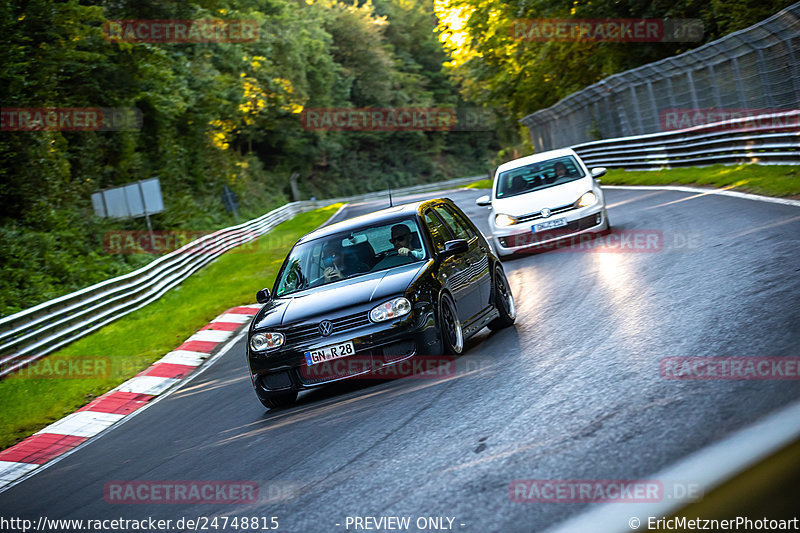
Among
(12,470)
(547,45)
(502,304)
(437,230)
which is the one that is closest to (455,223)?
(437,230)

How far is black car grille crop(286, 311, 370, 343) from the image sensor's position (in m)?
7.31

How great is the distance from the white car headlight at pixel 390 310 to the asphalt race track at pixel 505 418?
1.90ft

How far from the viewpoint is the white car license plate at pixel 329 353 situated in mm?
7234

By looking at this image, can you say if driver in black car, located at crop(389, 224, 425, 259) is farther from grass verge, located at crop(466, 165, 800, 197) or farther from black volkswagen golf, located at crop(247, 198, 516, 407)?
grass verge, located at crop(466, 165, 800, 197)

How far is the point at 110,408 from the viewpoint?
1044cm

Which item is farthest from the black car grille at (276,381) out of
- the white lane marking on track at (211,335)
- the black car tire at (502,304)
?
the white lane marking on track at (211,335)

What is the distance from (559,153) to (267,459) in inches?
427

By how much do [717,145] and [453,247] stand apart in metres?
15.0

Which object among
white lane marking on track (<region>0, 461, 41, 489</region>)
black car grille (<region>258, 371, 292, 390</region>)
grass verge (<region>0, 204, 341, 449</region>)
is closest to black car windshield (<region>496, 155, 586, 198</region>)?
grass verge (<region>0, 204, 341, 449</region>)

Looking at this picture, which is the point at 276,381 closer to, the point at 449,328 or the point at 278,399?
the point at 278,399

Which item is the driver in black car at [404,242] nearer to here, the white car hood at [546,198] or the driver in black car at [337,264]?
the driver in black car at [337,264]

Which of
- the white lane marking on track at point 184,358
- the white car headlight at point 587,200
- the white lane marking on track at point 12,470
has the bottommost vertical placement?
the white lane marking on track at point 12,470

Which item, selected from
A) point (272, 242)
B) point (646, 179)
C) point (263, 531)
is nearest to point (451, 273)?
point (263, 531)

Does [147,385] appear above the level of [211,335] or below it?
below
